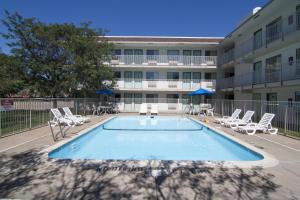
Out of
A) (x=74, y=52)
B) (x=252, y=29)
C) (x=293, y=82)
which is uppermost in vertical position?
(x=252, y=29)

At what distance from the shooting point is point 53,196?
4707 millimetres

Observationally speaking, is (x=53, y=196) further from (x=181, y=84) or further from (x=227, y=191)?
(x=181, y=84)

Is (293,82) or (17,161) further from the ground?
(293,82)

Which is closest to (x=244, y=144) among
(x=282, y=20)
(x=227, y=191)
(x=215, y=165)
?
(x=215, y=165)

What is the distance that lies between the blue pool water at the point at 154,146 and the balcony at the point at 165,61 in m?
16.6

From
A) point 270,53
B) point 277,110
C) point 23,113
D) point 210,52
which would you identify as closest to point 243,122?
point 277,110

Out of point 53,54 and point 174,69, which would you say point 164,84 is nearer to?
point 174,69

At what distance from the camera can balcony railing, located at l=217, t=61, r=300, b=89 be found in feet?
56.5

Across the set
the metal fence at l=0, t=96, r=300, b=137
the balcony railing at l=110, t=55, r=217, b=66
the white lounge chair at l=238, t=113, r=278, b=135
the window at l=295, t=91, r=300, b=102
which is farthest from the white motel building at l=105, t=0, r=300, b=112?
the white lounge chair at l=238, t=113, r=278, b=135

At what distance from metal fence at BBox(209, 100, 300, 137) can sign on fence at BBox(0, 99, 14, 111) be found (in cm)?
1300

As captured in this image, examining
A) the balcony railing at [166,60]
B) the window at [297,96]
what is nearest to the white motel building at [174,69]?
the balcony railing at [166,60]

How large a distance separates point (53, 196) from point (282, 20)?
63.9 feet

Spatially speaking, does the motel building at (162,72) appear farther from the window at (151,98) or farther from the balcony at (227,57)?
the balcony at (227,57)

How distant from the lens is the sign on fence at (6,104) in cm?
1076
